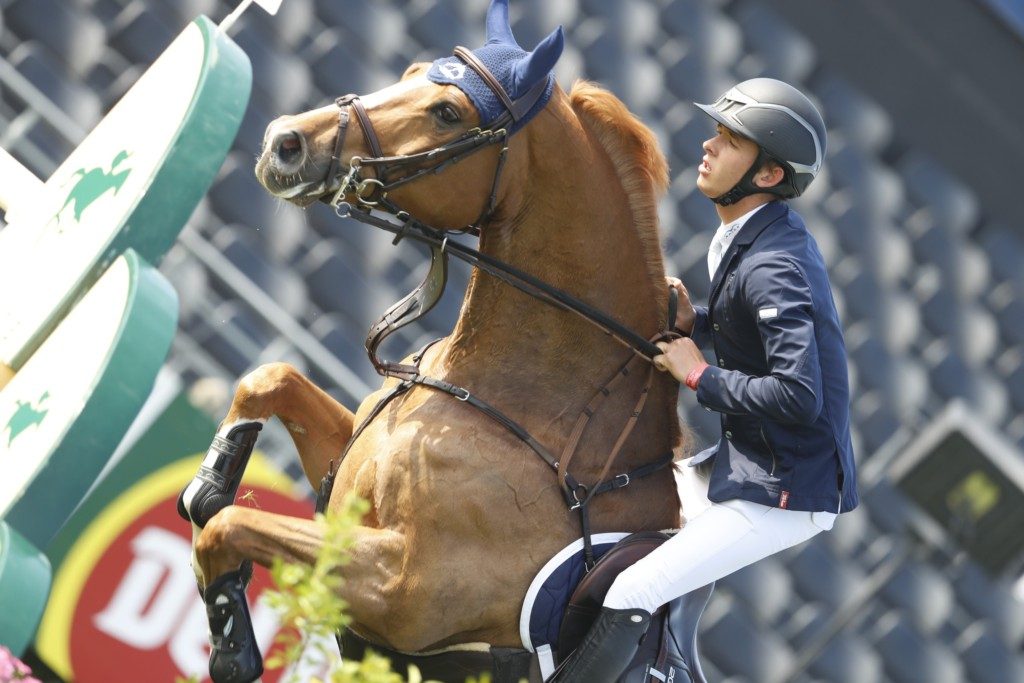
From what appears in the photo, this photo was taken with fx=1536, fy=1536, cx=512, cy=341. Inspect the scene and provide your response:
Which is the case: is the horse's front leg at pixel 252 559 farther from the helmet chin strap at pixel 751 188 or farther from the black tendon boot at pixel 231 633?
the helmet chin strap at pixel 751 188

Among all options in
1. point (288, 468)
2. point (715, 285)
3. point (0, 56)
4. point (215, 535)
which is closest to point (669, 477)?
point (715, 285)

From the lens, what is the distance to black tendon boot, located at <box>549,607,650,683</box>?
8.72 ft

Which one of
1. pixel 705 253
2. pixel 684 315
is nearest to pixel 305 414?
pixel 684 315

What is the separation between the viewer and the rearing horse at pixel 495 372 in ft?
8.75

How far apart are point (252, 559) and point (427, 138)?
2.64 ft

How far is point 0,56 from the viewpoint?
16.2 ft

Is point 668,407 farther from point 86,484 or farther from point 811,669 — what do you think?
point 811,669

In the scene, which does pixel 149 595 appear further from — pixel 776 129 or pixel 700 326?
pixel 776 129

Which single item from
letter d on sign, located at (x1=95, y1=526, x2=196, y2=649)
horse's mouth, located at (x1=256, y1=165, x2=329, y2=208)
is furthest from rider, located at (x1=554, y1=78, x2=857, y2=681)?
letter d on sign, located at (x1=95, y1=526, x2=196, y2=649)

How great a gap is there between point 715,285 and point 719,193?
17cm

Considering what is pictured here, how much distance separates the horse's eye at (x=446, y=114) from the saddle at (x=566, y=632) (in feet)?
2.56

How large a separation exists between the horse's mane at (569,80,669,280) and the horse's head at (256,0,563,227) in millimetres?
129

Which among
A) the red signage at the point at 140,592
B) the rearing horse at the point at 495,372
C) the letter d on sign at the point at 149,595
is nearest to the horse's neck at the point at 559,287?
the rearing horse at the point at 495,372

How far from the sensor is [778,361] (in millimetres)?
2594
